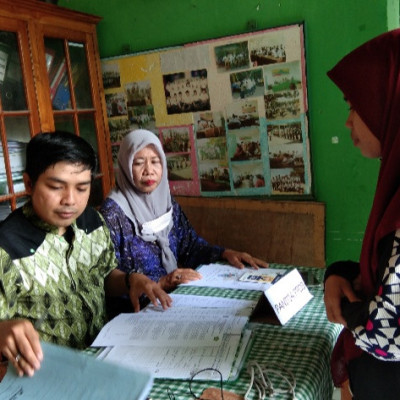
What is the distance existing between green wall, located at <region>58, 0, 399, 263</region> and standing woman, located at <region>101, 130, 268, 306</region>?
78cm

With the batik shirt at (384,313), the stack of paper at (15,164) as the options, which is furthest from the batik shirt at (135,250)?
the batik shirt at (384,313)

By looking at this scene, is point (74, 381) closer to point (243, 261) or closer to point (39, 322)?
point (39, 322)

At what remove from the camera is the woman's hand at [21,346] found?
0.92 meters

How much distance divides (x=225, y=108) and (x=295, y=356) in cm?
169

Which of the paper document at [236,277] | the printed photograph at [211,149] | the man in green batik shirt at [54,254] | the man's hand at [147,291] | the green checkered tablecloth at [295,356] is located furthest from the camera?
the printed photograph at [211,149]

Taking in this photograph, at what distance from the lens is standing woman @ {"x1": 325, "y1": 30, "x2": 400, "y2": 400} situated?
843 millimetres

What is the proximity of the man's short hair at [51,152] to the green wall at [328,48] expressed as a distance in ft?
4.52

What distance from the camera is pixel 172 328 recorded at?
4.08ft

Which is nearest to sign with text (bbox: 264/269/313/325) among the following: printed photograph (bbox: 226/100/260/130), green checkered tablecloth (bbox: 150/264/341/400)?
green checkered tablecloth (bbox: 150/264/341/400)

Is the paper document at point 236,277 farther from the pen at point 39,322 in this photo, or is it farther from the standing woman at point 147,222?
the pen at point 39,322

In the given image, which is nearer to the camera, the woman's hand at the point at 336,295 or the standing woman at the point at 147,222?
the woman's hand at the point at 336,295

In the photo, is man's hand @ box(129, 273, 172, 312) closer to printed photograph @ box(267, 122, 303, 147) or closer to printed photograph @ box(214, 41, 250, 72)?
printed photograph @ box(267, 122, 303, 147)

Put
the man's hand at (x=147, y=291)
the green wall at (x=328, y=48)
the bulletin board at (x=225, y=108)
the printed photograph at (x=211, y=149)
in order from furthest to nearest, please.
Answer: the printed photograph at (x=211, y=149)
the bulletin board at (x=225, y=108)
the green wall at (x=328, y=48)
the man's hand at (x=147, y=291)

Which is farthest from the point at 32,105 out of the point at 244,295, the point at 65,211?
the point at 244,295
